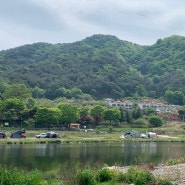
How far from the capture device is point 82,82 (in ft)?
547

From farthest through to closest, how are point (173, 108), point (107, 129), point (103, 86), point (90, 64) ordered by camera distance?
1. point (90, 64)
2. point (103, 86)
3. point (173, 108)
4. point (107, 129)

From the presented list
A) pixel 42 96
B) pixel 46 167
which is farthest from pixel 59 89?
pixel 46 167

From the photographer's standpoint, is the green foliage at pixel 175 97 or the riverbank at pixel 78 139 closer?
the riverbank at pixel 78 139

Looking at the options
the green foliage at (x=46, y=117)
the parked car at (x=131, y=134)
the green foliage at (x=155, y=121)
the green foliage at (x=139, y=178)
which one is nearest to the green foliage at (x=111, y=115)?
the green foliage at (x=155, y=121)

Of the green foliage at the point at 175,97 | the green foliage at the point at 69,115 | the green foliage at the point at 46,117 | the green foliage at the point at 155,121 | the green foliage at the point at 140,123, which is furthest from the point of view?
the green foliage at the point at 175,97

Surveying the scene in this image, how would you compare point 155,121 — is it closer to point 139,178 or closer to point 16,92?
point 16,92

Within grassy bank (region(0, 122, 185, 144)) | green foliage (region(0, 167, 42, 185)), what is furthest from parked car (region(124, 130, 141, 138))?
green foliage (region(0, 167, 42, 185))

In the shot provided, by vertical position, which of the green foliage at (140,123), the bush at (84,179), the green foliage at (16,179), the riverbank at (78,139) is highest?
the green foliage at (140,123)

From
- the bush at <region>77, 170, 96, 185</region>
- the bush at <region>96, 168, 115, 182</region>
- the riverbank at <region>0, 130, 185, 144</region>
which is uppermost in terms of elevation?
the bush at <region>77, 170, 96, 185</region>

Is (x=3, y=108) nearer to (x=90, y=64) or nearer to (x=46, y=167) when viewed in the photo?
(x=46, y=167)

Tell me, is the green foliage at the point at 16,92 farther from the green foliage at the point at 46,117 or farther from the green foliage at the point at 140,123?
the green foliage at the point at 140,123

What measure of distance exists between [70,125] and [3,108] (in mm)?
14564

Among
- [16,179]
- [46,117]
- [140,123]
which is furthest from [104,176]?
[140,123]

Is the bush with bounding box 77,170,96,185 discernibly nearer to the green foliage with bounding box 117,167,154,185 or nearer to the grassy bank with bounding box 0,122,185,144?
the green foliage with bounding box 117,167,154,185
